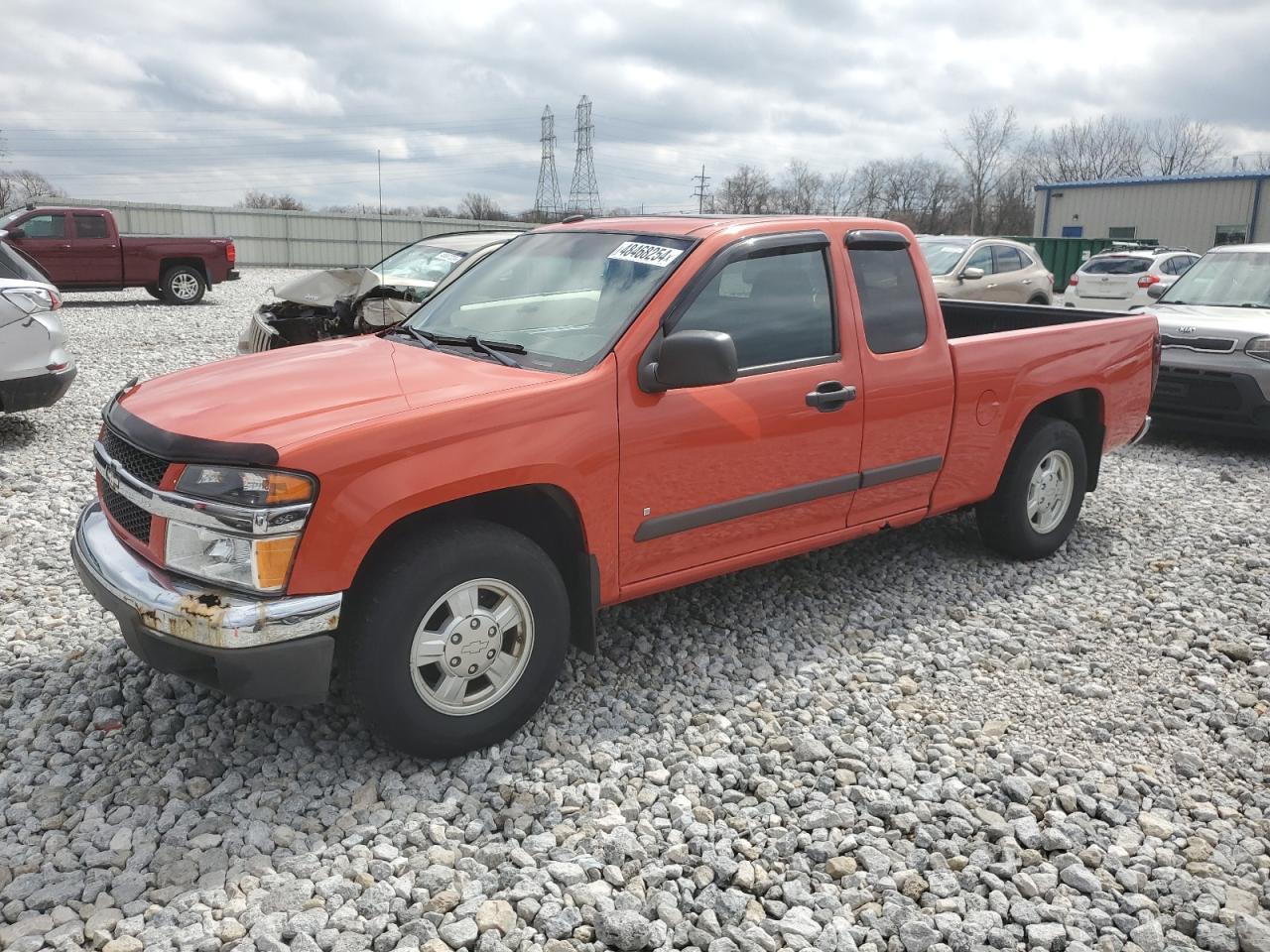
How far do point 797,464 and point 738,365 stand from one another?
0.52 m

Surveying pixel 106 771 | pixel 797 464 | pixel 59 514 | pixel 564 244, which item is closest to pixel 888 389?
pixel 797 464

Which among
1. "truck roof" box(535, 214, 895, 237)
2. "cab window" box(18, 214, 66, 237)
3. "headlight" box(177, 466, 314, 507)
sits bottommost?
"headlight" box(177, 466, 314, 507)

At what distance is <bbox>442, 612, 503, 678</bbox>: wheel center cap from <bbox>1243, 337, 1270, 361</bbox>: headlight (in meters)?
7.33

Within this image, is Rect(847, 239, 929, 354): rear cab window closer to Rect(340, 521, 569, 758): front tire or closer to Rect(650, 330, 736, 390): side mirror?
Rect(650, 330, 736, 390): side mirror

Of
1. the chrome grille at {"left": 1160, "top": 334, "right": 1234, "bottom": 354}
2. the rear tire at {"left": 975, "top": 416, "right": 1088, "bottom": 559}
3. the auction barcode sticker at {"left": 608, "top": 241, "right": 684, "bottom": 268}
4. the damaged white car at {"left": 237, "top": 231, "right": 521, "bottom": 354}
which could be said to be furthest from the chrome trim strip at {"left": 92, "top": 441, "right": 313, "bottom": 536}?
the chrome grille at {"left": 1160, "top": 334, "right": 1234, "bottom": 354}

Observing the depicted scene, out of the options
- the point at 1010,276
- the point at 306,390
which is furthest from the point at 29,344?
the point at 1010,276

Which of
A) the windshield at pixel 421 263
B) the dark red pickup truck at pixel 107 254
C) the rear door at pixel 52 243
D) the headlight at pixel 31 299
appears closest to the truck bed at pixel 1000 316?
the windshield at pixel 421 263

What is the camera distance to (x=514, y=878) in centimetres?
292

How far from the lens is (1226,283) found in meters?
9.55

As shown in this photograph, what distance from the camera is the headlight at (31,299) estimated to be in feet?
24.7

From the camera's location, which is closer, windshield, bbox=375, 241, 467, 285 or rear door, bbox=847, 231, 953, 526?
rear door, bbox=847, 231, 953, 526

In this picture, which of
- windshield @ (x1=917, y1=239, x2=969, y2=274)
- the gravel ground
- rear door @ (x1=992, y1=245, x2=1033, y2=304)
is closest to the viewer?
the gravel ground

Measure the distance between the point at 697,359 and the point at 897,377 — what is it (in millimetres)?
1366

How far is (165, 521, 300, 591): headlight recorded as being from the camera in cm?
296
